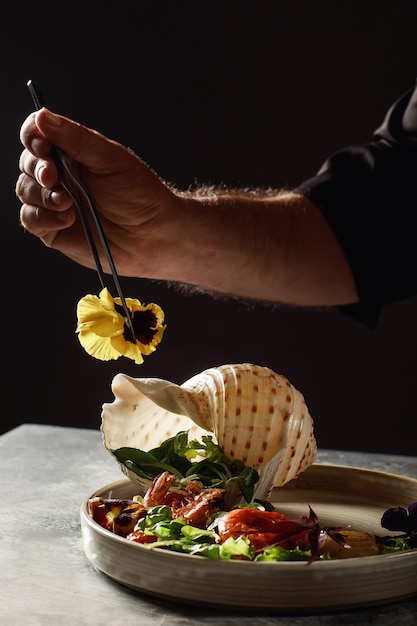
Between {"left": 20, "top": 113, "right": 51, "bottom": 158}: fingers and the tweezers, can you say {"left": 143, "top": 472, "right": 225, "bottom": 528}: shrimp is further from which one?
{"left": 20, "top": 113, "right": 51, "bottom": 158}: fingers

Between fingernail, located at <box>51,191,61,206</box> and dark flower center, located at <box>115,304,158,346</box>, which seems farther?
fingernail, located at <box>51,191,61,206</box>

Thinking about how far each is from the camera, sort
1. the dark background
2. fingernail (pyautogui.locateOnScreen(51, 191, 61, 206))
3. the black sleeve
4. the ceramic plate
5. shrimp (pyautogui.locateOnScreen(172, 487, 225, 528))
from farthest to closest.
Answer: the dark background → the black sleeve → fingernail (pyautogui.locateOnScreen(51, 191, 61, 206)) → shrimp (pyautogui.locateOnScreen(172, 487, 225, 528)) → the ceramic plate

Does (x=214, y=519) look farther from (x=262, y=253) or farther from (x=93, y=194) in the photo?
(x=262, y=253)

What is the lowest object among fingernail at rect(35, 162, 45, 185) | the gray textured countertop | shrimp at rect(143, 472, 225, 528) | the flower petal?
the gray textured countertop

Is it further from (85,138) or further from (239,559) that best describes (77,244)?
(239,559)

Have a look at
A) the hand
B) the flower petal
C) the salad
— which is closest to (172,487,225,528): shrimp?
the salad

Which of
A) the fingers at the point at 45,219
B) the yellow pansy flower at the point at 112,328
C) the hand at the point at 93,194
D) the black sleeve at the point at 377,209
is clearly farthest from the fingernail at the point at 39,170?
the black sleeve at the point at 377,209
